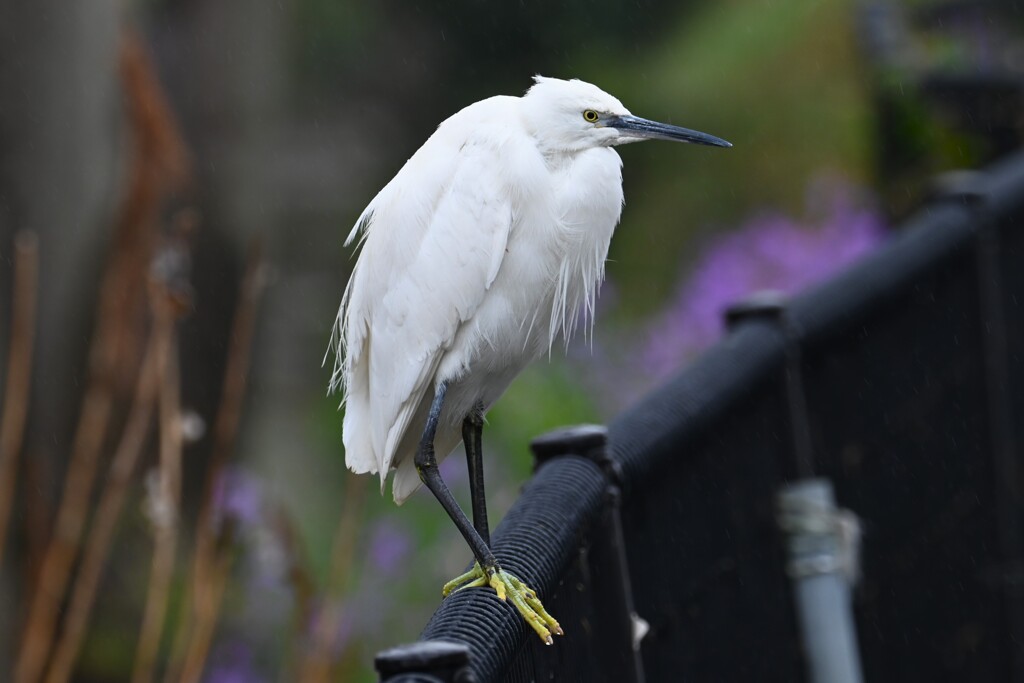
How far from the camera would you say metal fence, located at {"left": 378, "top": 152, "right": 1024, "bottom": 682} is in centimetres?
124

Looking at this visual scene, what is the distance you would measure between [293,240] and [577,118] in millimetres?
3597

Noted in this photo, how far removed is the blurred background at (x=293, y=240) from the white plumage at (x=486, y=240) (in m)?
0.34

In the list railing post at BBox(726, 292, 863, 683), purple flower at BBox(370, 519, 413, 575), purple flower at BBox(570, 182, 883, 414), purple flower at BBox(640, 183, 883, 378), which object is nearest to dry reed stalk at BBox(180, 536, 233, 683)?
railing post at BBox(726, 292, 863, 683)

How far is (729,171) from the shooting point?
5.54 m

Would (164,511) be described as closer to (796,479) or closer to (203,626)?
(203,626)

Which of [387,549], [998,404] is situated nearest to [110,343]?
[998,404]

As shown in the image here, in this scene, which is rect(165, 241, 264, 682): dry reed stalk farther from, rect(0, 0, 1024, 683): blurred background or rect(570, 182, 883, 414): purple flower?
rect(570, 182, 883, 414): purple flower

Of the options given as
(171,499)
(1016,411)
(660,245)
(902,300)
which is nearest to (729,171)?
(660,245)

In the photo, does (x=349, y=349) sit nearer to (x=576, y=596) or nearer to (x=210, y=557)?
(x=210, y=557)


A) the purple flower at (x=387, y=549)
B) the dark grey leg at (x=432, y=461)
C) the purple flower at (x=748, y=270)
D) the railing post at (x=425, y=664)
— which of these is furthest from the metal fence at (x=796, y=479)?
the purple flower at (x=748, y=270)

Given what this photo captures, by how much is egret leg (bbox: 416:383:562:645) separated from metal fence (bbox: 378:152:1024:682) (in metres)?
0.02

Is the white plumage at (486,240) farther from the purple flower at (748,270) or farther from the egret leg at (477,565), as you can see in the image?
the purple flower at (748,270)

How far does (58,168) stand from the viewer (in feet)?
10.5

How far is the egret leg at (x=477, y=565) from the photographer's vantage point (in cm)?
112
